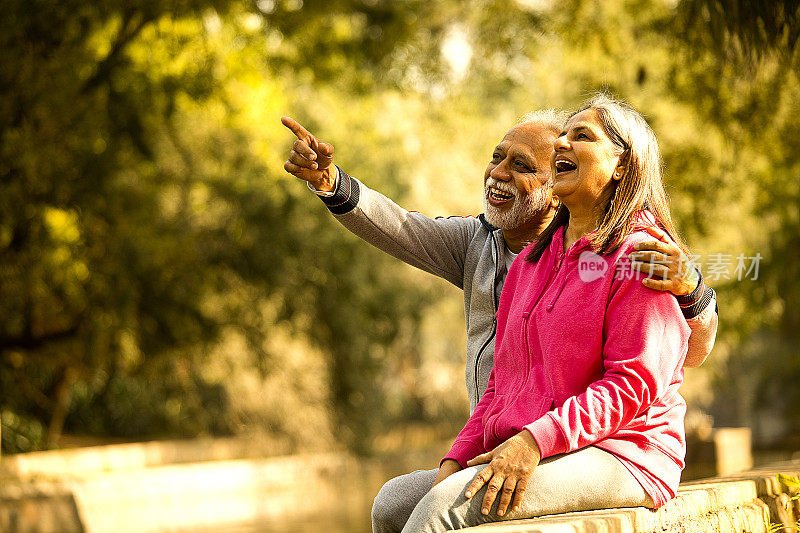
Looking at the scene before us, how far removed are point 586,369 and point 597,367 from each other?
0.04 m

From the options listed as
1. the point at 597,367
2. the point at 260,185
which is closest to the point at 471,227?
the point at 597,367

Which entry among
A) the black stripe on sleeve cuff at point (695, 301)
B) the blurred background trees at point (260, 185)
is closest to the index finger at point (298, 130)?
the black stripe on sleeve cuff at point (695, 301)

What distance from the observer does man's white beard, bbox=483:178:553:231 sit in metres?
3.45

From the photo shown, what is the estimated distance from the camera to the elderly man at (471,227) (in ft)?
11.0

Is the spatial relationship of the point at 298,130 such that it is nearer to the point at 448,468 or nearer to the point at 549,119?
the point at 549,119

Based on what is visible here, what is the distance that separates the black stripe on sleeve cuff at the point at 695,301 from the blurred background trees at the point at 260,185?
5235mm

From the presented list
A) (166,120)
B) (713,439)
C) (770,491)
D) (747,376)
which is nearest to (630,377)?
(770,491)

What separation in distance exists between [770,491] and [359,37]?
31.4 feet

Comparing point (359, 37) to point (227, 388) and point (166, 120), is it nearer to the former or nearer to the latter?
point (166, 120)

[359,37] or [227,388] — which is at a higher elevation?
[359,37]

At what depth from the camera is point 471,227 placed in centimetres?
377

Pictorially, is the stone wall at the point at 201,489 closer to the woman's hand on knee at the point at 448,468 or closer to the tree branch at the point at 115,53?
the woman's hand on knee at the point at 448,468

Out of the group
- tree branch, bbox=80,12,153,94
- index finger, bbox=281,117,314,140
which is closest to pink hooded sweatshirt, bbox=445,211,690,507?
index finger, bbox=281,117,314,140

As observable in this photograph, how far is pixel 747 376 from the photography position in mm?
23328
